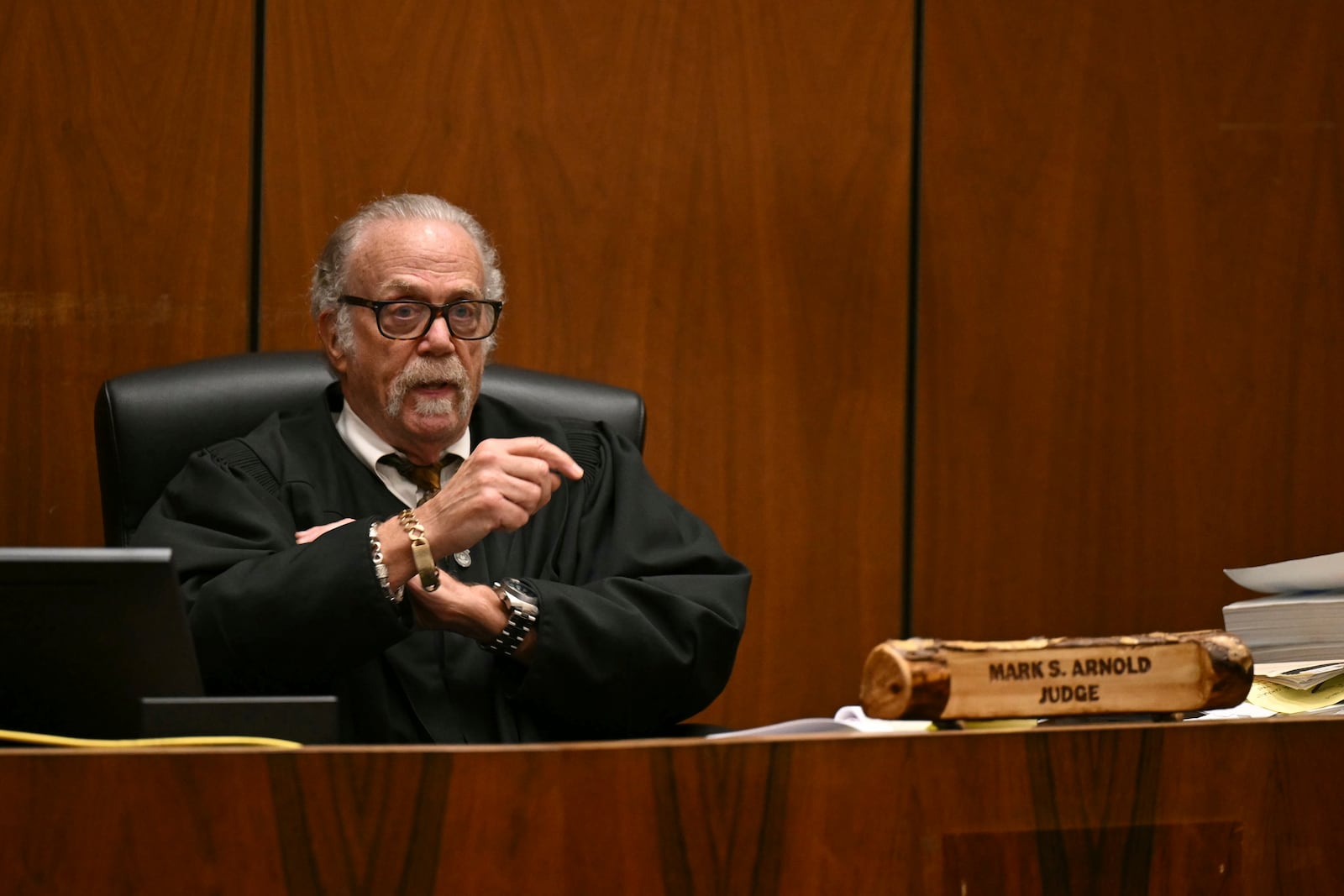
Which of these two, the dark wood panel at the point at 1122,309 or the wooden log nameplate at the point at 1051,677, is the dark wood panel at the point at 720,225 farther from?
the wooden log nameplate at the point at 1051,677

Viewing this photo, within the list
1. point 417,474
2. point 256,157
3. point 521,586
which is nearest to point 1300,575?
point 521,586

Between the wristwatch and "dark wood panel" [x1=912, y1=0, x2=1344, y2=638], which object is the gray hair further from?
"dark wood panel" [x1=912, y1=0, x2=1344, y2=638]

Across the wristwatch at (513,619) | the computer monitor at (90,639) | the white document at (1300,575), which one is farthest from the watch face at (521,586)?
the white document at (1300,575)

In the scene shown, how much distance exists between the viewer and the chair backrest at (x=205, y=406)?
6.42 ft

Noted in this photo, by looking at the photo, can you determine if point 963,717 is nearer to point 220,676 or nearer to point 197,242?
point 220,676

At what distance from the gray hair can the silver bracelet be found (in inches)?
17.4

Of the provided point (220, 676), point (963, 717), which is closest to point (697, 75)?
point (220, 676)

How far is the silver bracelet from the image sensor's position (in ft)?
5.44

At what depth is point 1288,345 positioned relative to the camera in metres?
2.99

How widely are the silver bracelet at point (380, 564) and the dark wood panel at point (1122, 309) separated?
1.45 metres

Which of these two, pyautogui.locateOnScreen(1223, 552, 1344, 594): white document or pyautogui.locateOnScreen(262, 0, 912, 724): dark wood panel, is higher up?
pyautogui.locateOnScreen(262, 0, 912, 724): dark wood panel

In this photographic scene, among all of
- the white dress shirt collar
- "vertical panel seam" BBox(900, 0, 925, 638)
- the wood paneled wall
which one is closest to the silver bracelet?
the white dress shirt collar

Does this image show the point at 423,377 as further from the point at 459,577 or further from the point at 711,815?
the point at 711,815

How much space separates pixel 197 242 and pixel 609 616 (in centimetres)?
126
